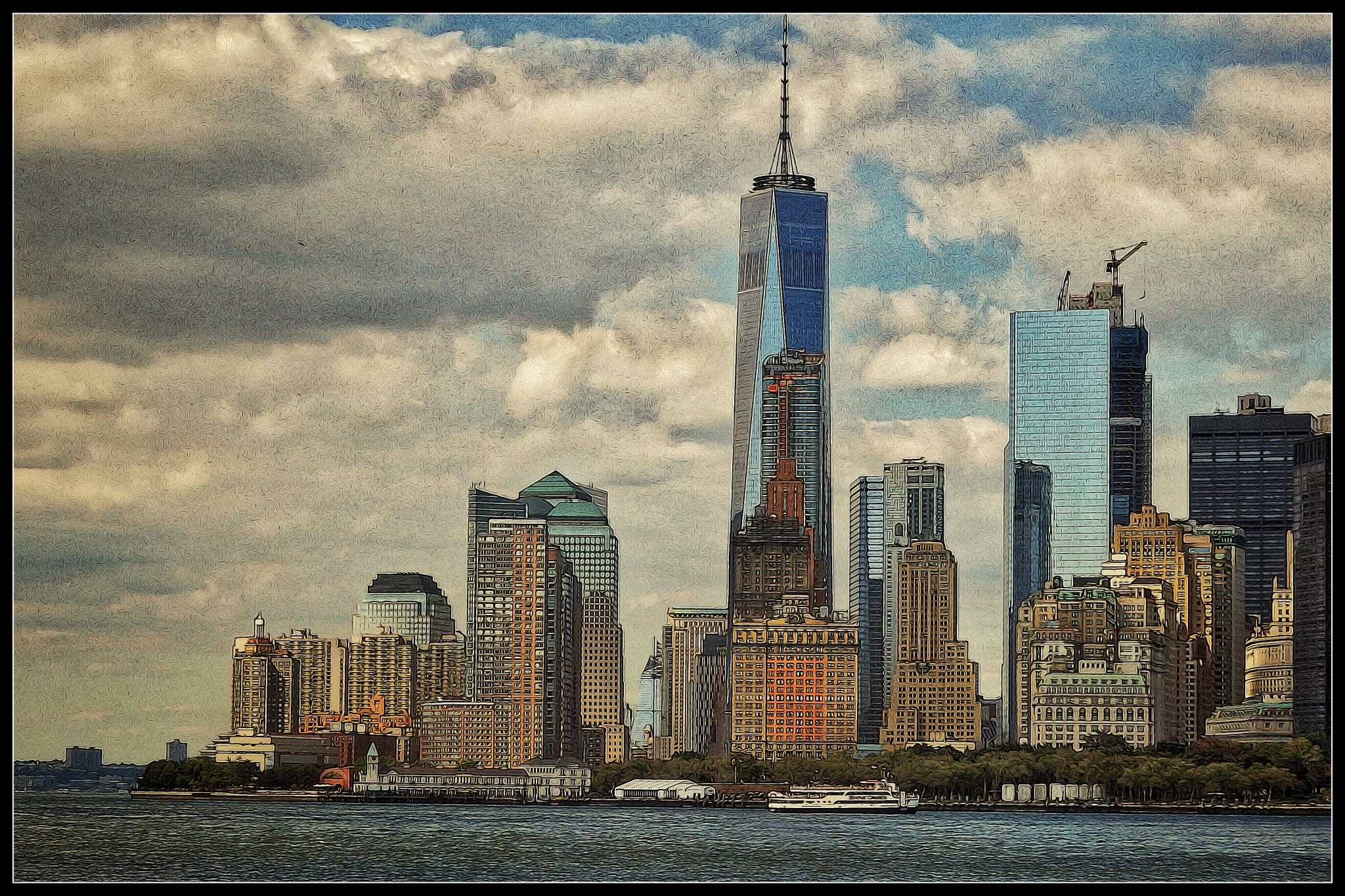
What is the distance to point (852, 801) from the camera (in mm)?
36781

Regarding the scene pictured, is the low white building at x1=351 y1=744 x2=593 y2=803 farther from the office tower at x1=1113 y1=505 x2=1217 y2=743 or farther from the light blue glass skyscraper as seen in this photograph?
the light blue glass skyscraper

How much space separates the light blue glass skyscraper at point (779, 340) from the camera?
59.8m

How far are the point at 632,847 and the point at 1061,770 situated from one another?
1480cm

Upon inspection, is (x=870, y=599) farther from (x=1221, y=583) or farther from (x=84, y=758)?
(x=84, y=758)

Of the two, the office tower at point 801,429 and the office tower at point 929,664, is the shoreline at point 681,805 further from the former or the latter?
the office tower at point 801,429

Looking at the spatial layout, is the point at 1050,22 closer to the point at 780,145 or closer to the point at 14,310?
the point at 780,145

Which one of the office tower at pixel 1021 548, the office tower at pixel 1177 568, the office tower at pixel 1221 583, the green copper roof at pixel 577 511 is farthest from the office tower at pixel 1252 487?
the green copper roof at pixel 577 511

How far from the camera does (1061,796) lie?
36.7 m

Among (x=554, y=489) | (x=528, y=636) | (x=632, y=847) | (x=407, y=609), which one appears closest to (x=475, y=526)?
(x=407, y=609)

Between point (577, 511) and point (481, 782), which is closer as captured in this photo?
point (481, 782)

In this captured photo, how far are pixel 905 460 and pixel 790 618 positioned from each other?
1701 cm

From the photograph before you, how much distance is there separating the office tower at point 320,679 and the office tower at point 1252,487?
17482 millimetres

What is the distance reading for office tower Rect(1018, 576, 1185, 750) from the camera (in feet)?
140

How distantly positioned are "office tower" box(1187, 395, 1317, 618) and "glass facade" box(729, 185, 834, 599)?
1285 centimetres
